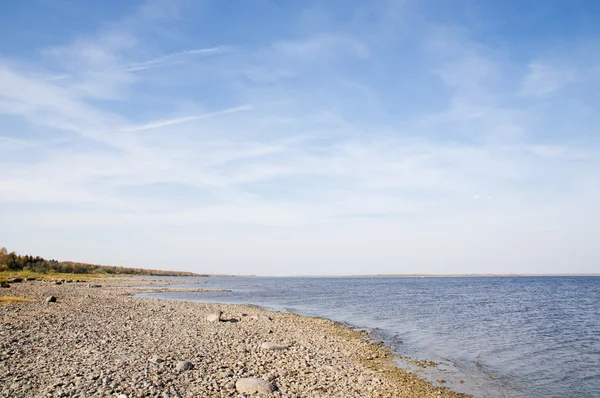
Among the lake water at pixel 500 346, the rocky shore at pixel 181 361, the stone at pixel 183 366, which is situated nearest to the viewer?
the rocky shore at pixel 181 361

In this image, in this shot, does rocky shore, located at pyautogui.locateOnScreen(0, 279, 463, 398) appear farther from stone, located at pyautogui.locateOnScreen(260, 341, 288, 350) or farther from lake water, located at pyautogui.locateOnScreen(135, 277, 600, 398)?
lake water, located at pyautogui.locateOnScreen(135, 277, 600, 398)

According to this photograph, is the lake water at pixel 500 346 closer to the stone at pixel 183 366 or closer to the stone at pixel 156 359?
the stone at pixel 183 366

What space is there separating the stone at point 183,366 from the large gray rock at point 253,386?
107 inches

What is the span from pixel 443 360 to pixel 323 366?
883 cm

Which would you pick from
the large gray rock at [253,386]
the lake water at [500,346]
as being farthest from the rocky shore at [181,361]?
the lake water at [500,346]

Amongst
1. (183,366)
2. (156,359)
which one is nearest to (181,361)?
(183,366)

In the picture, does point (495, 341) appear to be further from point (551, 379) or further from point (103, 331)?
point (103, 331)

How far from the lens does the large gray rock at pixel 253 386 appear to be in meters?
13.8

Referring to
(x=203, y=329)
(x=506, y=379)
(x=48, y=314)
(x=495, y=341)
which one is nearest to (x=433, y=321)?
(x=495, y=341)

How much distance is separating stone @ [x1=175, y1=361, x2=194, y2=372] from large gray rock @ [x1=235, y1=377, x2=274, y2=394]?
2.72m

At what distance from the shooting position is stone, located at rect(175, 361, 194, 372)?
15619 mm

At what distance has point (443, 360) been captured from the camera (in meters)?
23.2

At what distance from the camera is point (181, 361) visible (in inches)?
650

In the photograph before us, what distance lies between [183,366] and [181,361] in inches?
27.9
